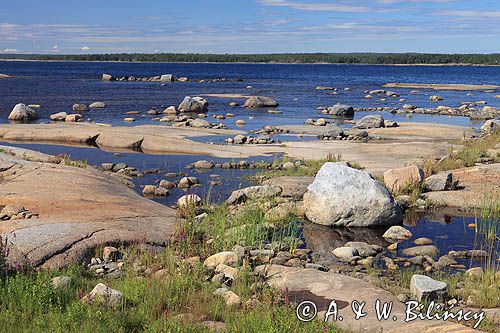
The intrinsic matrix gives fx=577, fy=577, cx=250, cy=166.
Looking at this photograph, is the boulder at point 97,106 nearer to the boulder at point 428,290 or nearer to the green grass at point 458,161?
the green grass at point 458,161

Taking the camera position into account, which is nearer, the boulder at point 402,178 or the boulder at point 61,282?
the boulder at point 61,282

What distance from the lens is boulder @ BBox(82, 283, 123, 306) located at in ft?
22.7

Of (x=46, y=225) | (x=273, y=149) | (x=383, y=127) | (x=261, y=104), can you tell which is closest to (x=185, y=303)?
(x=46, y=225)

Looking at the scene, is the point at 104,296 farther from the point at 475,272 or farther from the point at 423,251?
the point at 423,251

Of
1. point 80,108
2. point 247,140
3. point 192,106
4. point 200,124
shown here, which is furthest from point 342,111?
point 80,108

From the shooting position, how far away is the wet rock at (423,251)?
11739 mm

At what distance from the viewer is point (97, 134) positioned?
28.8 metres

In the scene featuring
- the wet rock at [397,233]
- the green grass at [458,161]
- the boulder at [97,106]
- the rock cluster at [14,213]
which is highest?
the rock cluster at [14,213]

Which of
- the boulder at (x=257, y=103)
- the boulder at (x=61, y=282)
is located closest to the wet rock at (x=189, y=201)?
the boulder at (x=61, y=282)

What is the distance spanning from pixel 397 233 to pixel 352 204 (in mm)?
1348

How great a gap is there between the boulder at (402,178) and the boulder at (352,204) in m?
2.38

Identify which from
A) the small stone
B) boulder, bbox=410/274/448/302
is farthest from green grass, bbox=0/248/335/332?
boulder, bbox=410/274/448/302

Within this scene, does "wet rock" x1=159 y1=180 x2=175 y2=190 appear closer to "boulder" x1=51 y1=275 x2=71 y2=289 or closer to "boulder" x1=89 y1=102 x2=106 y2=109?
"boulder" x1=51 y1=275 x2=71 y2=289

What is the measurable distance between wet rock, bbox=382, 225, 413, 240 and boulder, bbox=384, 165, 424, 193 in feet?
10.9
